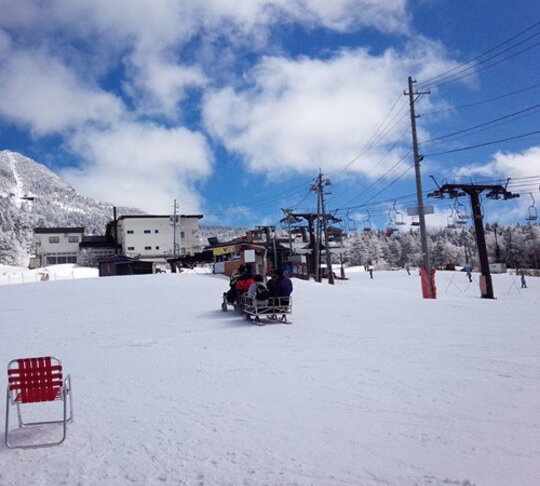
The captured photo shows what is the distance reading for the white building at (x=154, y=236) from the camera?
72669mm

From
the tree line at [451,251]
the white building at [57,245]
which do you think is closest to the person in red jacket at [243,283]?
the white building at [57,245]

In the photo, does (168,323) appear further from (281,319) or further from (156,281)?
(156,281)

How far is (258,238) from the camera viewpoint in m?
81.8

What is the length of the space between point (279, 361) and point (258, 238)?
7360 centimetres

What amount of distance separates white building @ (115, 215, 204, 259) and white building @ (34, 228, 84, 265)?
7.27 m

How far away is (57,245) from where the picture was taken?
74.7 m

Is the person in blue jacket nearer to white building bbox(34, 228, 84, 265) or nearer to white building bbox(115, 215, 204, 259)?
white building bbox(115, 215, 204, 259)

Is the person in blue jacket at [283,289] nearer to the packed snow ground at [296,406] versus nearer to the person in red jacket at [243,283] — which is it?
the packed snow ground at [296,406]

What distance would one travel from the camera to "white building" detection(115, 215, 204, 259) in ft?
238

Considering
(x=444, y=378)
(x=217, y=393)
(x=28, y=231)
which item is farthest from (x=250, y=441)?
(x=28, y=231)

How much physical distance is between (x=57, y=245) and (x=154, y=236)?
55.0 feet

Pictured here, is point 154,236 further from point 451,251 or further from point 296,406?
point 451,251

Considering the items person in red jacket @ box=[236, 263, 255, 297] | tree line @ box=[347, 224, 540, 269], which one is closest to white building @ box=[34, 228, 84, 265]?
tree line @ box=[347, 224, 540, 269]

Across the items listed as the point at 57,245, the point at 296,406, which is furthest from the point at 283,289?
the point at 57,245
